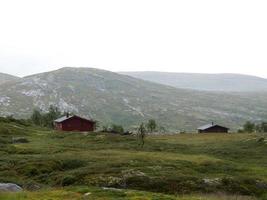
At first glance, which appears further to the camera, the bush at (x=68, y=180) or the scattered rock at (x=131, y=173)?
the scattered rock at (x=131, y=173)

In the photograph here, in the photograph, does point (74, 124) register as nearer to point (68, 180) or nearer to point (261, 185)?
point (68, 180)

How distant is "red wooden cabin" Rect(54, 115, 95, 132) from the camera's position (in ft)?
451

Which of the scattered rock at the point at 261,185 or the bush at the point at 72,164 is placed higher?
the bush at the point at 72,164

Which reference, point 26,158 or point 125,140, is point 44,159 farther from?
point 125,140

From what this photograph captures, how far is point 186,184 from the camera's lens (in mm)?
46844

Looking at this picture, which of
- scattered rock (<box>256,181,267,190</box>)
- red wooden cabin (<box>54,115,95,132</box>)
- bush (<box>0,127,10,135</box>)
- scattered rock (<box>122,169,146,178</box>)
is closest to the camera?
scattered rock (<box>256,181,267,190</box>)

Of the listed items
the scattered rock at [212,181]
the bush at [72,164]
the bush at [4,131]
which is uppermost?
the bush at [4,131]

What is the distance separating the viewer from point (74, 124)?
138 meters

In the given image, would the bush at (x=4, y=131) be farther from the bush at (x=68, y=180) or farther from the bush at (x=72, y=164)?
the bush at (x=68, y=180)

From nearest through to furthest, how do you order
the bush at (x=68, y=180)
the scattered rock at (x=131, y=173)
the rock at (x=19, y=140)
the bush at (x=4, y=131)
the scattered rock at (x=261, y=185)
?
1. the bush at (x=68, y=180)
2. the scattered rock at (x=261, y=185)
3. the scattered rock at (x=131, y=173)
4. the rock at (x=19, y=140)
5. the bush at (x=4, y=131)

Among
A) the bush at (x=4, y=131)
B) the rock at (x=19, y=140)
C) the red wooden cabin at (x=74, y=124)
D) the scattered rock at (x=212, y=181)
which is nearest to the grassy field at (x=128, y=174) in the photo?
the scattered rock at (x=212, y=181)

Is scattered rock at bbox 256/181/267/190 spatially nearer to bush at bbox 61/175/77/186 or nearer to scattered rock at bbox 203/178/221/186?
scattered rock at bbox 203/178/221/186

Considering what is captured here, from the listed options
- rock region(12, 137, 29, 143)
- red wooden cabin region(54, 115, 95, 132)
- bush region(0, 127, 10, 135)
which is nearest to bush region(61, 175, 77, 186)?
rock region(12, 137, 29, 143)

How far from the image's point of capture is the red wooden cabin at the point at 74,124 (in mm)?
137375
